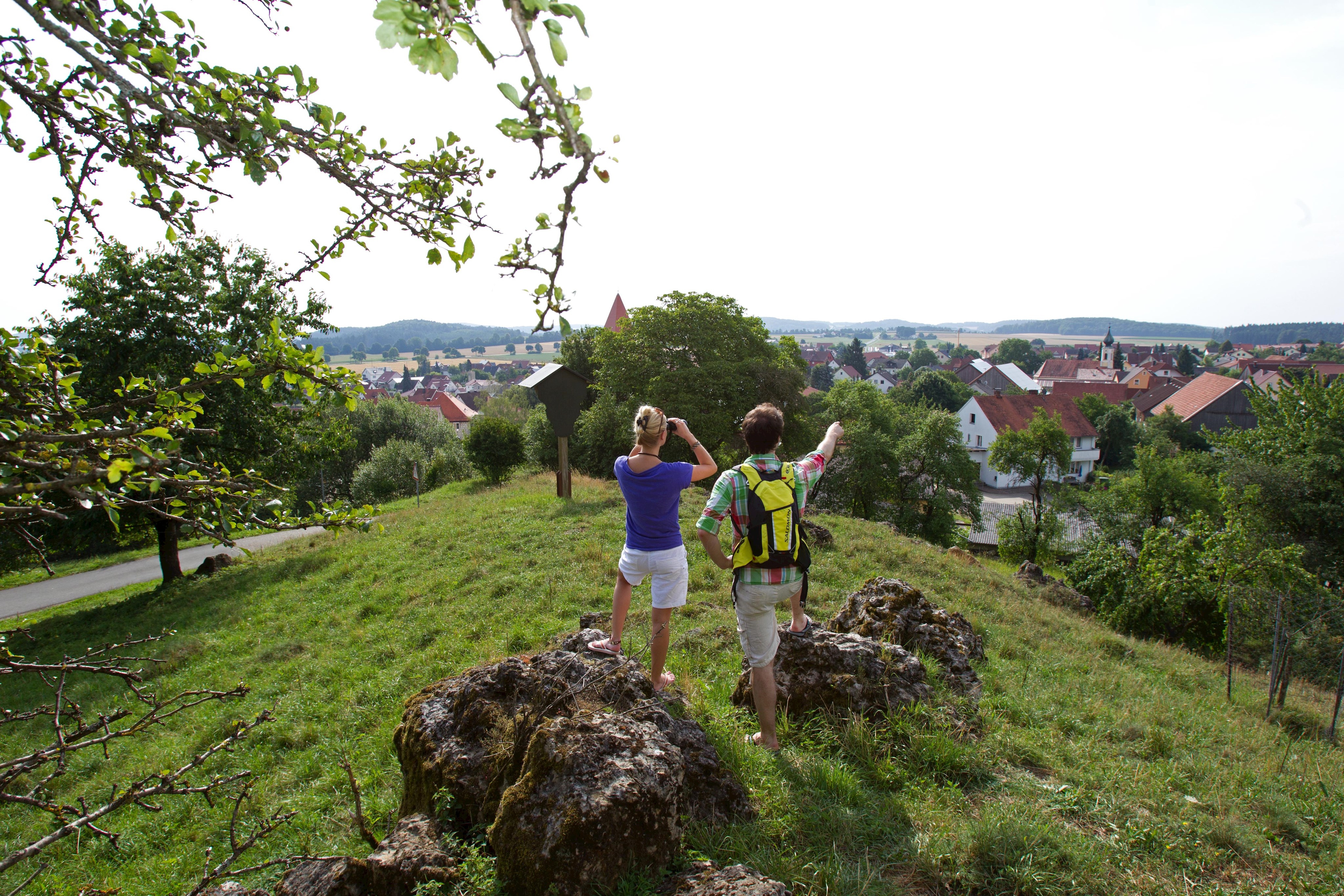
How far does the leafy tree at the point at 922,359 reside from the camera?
16788 centimetres

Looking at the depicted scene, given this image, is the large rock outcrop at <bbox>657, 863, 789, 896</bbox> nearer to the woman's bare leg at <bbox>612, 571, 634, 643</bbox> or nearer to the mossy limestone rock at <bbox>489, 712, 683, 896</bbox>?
the mossy limestone rock at <bbox>489, 712, 683, 896</bbox>

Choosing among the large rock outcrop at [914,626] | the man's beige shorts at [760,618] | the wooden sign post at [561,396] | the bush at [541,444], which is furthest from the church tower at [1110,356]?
the man's beige shorts at [760,618]

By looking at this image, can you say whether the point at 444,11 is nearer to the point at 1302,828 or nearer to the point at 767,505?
the point at 767,505

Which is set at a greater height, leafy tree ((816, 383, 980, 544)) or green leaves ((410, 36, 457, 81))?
green leaves ((410, 36, 457, 81))

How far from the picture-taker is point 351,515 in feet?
8.29

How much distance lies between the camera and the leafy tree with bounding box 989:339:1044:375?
157 m

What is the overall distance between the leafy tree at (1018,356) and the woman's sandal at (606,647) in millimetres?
169354

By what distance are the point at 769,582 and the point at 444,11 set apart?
324 centimetres

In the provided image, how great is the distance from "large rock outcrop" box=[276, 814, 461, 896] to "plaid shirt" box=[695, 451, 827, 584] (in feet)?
6.99

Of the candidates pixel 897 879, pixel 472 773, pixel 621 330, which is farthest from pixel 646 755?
pixel 621 330

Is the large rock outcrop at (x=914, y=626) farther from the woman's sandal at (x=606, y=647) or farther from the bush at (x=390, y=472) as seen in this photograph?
the bush at (x=390, y=472)

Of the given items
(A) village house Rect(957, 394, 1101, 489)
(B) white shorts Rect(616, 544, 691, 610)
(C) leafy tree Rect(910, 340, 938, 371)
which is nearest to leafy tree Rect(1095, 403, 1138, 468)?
(A) village house Rect(957, 394, 1101, 489)

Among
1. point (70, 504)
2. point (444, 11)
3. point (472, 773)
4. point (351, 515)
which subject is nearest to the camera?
point (444, 11)

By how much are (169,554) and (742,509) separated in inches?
703
